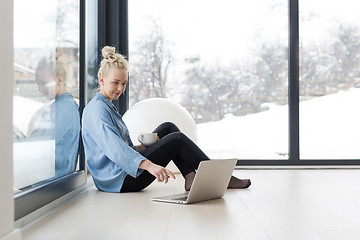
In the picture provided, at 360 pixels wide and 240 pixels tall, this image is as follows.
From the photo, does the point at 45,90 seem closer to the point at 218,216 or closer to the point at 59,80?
the point at 59,80

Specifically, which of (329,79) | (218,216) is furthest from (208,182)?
(329,79)

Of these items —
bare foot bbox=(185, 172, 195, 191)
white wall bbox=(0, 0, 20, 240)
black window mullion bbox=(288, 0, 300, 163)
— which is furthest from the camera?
black window mullion bbox=(288, 0, 300, 163)

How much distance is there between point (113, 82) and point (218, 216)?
1.24 meters

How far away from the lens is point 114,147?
2.88m

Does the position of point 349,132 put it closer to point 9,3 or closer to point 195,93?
point 195,93

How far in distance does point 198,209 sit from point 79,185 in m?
1.05

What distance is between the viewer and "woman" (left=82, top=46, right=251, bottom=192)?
299cm

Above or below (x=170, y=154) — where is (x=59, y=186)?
below

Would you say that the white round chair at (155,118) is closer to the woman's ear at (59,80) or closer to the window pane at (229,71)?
the window pane at (229,71)

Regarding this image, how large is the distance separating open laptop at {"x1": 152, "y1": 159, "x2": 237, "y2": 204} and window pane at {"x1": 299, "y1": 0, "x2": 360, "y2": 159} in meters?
2.37

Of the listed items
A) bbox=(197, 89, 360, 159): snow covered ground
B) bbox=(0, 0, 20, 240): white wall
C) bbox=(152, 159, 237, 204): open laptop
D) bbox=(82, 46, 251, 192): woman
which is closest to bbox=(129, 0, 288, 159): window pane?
bbox=(197, 89, 360, 159): snow covered ground

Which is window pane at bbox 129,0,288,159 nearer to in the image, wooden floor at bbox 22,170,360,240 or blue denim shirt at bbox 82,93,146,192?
wooden floor at bbox 22,170,360,240

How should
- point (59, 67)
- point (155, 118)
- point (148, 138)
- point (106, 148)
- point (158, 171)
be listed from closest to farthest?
1. point (158, 171)
2. point (106, 148)
3. point (59, 67)
4. point (148, 138)
5. point (155, 118)

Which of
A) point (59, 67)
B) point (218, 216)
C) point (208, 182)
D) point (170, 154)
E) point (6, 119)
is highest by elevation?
point (59, 67)
